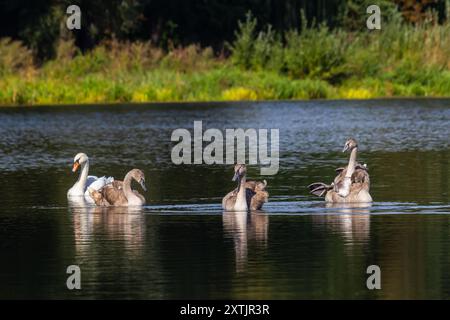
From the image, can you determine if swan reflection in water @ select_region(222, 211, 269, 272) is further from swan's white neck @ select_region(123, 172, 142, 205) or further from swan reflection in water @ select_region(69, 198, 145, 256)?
swan's white neck @ select_region(123, 172, 142, 205)

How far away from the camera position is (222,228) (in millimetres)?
20094

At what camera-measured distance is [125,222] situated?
69.0 ft

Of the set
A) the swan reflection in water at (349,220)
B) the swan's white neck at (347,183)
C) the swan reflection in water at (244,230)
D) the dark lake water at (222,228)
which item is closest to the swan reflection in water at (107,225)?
the dark lake water at (222,228)

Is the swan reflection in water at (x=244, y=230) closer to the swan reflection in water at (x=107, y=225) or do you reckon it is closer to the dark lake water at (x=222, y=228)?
the dark lake water at (x=222, y=228)

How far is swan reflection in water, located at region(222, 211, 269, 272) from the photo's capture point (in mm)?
17750

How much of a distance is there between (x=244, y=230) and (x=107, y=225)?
208cm

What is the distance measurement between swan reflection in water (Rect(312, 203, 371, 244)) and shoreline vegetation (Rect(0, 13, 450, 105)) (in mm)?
29542

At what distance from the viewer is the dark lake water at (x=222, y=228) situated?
51.8ft

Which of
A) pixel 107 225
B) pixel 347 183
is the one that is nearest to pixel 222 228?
pixel 107 225

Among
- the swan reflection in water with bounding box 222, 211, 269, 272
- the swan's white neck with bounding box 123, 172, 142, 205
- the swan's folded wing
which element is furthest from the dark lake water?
the swan's white neck with bounding box 123, 172, 142, 205

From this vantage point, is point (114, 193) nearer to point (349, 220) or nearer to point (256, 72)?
point (349, 220)

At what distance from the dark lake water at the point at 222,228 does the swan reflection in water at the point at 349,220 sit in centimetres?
3

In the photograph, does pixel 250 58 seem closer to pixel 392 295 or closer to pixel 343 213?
pixel 343 213

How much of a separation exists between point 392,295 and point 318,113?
29908mm
